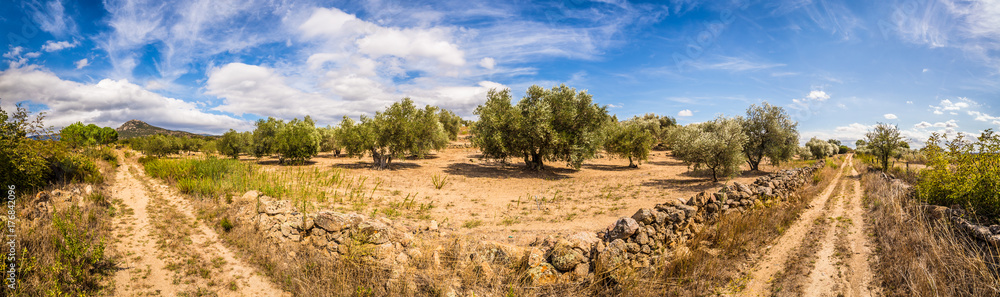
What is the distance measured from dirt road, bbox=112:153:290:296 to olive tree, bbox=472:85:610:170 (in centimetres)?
1826

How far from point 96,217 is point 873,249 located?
68.9 feet

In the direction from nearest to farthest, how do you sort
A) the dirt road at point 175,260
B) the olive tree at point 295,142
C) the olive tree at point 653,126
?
the dirt road at point 175,260, the olive tree at point 295,142, the olive tree at point 653,126

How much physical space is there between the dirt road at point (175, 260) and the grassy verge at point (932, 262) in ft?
39.0

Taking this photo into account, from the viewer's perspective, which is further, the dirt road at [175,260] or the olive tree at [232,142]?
the olive tree at [232,142]

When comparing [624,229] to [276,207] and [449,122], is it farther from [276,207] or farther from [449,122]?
[449,122]

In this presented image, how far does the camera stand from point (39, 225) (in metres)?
7.64

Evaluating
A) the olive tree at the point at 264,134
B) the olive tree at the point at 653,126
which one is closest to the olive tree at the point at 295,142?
the olive tree at the point at 264,134

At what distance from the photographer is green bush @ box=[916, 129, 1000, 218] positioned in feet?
25.0

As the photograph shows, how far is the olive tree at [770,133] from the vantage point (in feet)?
83.4

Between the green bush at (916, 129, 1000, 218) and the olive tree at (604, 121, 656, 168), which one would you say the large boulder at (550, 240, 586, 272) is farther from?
the olive tree at (604, 121, 656, 168)

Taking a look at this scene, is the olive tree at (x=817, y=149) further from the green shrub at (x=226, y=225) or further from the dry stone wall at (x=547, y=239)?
the green shrub at (x=226, y=225)

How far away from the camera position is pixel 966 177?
8.38 metres

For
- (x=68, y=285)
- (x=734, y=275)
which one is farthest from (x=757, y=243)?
Result: (x=68, y=285)

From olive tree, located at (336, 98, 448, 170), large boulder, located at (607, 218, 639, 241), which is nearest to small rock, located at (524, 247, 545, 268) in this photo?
large boulder, located at (607, 218, 639, 241)
